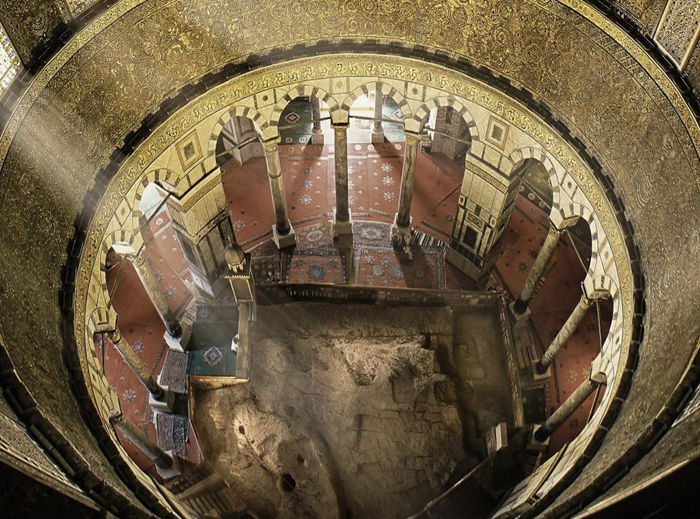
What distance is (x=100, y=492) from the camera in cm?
536

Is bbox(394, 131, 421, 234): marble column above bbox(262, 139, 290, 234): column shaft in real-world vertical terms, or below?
below

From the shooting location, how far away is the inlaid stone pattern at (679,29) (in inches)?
287

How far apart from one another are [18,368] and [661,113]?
7.99 meters

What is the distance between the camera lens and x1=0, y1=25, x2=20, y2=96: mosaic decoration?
7258 mm

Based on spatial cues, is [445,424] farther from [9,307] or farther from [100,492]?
[9,307]

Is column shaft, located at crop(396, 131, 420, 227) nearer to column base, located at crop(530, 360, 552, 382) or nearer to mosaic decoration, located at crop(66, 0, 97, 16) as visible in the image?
column base, located at crop(530, 360, 552, 382)

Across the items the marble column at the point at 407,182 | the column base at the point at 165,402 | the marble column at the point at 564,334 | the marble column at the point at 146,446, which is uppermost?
the marble column at the point at 407,182

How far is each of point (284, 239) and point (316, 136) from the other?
3698 mm

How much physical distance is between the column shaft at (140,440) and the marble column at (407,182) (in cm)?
669

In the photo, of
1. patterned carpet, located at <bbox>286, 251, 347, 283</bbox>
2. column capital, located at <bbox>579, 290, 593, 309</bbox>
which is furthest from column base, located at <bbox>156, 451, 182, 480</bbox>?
column capital, located at <bbox>579, 290, 593, 309</bbox>

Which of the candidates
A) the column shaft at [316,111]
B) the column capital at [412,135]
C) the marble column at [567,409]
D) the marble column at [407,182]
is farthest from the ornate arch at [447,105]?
the marble column at [567,409]

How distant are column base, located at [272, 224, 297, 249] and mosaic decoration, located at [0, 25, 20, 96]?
6.82 m

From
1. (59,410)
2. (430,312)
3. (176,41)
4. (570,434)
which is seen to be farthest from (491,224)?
(59,410)

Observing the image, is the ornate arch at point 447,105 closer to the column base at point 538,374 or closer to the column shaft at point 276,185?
the column shaft at point 276,185
